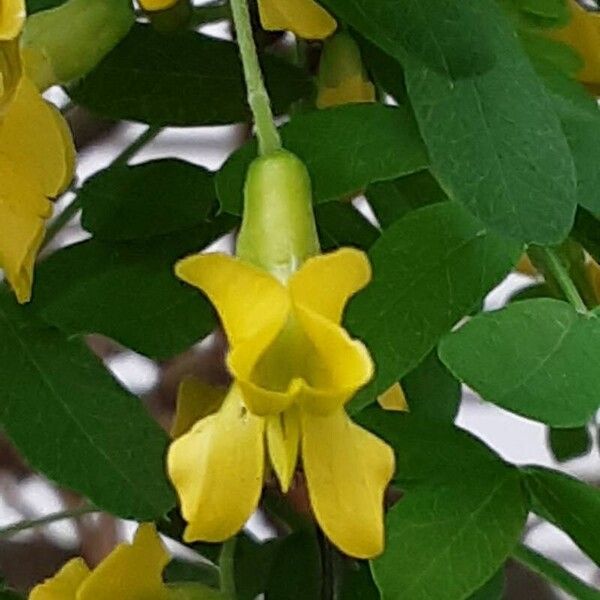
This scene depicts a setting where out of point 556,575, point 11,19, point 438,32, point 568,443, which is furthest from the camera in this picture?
point 568,443

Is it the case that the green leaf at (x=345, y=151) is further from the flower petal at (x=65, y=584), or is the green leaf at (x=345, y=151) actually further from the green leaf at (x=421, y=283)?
the flower petal at (x=65, y=584)

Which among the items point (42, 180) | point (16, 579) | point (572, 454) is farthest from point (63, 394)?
point (16, 579)

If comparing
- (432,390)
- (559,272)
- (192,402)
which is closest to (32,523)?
(192,402)

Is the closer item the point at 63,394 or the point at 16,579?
the point at 63,394

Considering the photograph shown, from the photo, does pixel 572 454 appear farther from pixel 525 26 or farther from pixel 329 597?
pixel 525 26

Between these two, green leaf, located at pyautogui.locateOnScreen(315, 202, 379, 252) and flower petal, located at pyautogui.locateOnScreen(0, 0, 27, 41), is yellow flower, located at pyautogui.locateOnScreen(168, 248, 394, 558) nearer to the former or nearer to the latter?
flower petal, located at pyautogui.locateOnScreen(0, 0, 27, 41)

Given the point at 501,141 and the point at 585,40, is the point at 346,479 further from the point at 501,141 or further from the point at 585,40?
the point at 585,40

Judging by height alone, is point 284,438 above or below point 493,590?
above
